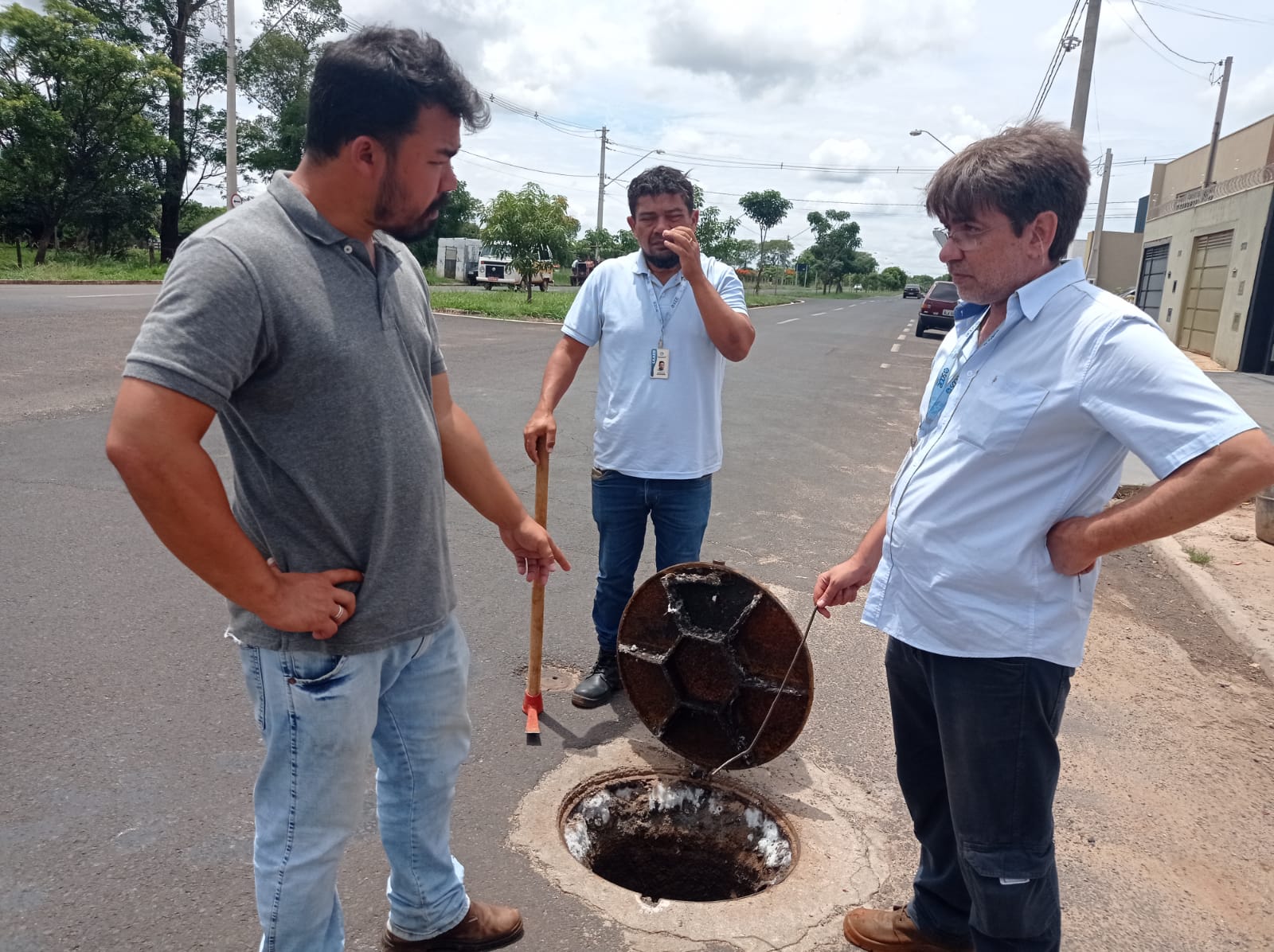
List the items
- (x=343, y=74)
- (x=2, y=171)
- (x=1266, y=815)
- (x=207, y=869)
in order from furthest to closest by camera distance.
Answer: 1. (x=2, y=171)
2. (x=1266, y=815)
3. (x=207, y=869)
4. (x=343, y=74)

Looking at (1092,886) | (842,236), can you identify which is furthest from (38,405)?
(842,236)

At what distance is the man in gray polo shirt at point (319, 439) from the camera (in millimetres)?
1575

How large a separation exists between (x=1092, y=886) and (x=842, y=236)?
9775 centimetres

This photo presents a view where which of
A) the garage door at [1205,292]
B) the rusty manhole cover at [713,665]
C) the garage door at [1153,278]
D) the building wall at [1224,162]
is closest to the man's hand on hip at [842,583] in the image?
the rusty manhole cover at [713,665]

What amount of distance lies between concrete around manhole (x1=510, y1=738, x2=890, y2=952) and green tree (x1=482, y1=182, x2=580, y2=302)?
2340 cm

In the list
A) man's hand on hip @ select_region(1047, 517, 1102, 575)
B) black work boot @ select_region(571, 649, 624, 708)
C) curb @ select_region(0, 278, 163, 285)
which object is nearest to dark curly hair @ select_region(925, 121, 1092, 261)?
man's hand on hip @ select_region(1047, 517, 1102, 575)

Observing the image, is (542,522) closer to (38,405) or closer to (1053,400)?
(1053,400)

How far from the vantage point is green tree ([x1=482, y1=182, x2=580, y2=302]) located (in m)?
25.2

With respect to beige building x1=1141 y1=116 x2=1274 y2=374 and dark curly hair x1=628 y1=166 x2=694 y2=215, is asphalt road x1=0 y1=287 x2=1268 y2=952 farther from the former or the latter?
beige building x1=1141 y1=116 x2=1274 y2=374

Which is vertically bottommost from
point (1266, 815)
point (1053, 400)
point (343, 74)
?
point (1266, 815)

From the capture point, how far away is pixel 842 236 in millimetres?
94875

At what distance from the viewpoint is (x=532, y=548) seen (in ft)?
8.09

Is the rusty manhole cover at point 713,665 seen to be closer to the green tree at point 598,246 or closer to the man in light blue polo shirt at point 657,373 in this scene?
the man in light blue polo shirt at point 657,373

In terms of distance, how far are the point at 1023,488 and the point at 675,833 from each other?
77.2 inches
